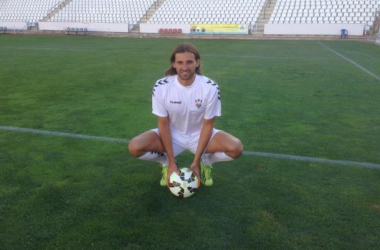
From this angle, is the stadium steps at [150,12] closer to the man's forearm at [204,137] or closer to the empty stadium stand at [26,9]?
the empty stadium stand at [26,9]

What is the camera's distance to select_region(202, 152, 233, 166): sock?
11.0ft

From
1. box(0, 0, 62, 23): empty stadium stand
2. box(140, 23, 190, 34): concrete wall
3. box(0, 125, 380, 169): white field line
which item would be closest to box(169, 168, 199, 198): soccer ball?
box(0, 125, 380, 169): white field line

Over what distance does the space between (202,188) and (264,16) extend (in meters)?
25.1

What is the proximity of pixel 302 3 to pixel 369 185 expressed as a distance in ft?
84.0

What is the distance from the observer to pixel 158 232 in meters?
2.67

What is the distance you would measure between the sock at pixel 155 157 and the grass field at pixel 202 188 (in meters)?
0.20

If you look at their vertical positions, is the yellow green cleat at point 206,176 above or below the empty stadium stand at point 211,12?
below

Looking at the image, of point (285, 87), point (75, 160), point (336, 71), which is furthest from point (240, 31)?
point (75, 160)

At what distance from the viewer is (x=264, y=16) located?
26219 mm

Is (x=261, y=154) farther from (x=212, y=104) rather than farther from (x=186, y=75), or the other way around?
(x=186, y=75)

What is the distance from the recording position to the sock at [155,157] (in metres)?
3.38

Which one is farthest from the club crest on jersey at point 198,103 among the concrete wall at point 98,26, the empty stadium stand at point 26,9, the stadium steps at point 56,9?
the empty stadium stand at point 26,9

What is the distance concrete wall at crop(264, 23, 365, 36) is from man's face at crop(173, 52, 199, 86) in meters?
22.7

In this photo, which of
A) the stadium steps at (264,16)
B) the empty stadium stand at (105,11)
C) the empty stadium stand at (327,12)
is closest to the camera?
the empty stadium stand at (327,12)
